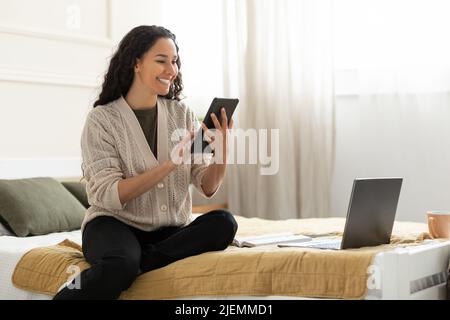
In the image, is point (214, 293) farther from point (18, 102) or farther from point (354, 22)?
point (354, 22)

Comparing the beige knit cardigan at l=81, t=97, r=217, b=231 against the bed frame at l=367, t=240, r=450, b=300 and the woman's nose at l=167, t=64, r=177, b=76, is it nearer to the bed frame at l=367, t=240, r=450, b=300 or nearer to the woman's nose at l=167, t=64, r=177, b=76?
the woman's nose at l=167, t=64, r=177, b=76

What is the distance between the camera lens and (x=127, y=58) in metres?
2.48

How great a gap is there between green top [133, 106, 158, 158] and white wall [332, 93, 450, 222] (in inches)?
77.2

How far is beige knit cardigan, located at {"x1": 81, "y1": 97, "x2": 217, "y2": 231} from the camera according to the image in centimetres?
227

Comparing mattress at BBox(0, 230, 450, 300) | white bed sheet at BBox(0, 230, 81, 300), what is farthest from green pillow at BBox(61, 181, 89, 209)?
white bed sheet at BBox(0, 230, 81, 300)

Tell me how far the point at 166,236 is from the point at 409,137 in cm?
211

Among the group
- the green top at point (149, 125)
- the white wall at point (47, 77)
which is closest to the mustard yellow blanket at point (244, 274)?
the green top at point (149, 125)

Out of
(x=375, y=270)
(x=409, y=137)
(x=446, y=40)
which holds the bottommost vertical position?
(x=375, y=270)

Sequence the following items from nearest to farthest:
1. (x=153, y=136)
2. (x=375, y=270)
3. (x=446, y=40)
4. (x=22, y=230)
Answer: (x=375, y=270) → (x=153, y=136) → (x=22, y=230) → (x=446, y=40)

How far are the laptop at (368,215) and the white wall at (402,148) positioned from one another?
176cm

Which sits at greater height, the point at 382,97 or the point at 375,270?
the point at 382,97

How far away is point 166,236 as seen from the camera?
2334 millimetres
